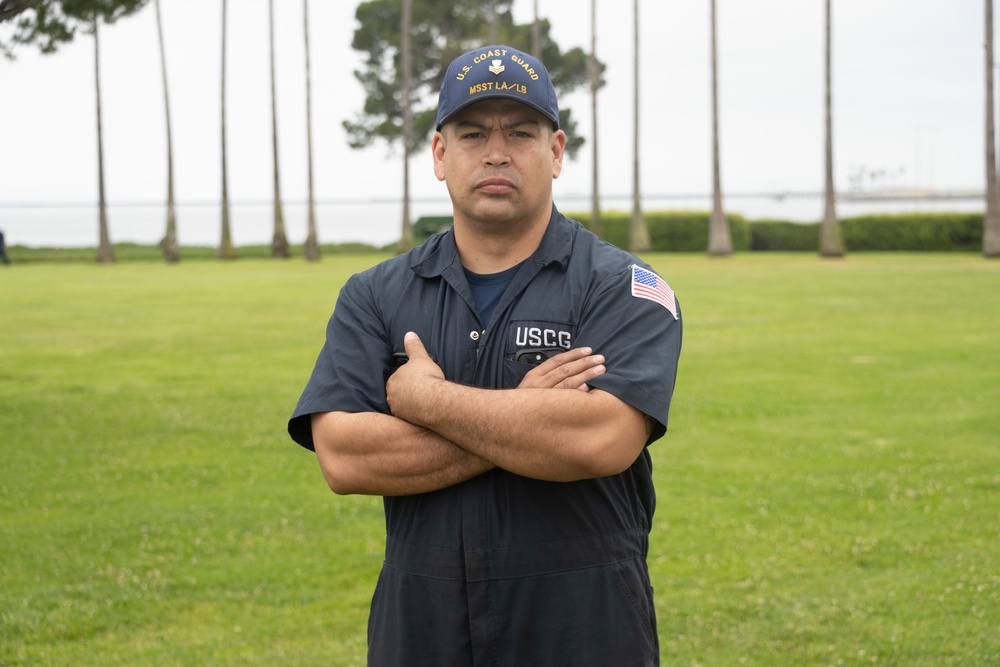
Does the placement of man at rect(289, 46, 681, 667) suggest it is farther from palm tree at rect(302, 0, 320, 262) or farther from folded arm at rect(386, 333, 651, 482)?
palm tree at rect(302, 0, 320, 262)

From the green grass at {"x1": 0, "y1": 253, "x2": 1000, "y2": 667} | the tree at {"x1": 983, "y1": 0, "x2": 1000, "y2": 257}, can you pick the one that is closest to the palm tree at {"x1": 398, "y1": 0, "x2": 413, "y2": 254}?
the tree at {"x1": 983, "y1": 0, "x2": 1000, "y2": 257}

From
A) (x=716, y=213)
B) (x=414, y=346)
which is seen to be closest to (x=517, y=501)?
(x=414, y=346)

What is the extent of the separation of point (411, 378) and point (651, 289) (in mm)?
603

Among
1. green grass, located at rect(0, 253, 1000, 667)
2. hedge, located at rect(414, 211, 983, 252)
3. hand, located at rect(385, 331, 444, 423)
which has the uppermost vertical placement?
hand, located at rect(385, 331, 444, 423)

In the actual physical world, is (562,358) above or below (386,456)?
above

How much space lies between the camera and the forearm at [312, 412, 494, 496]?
255cm

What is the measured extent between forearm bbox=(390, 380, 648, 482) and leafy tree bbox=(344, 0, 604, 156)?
155 feet

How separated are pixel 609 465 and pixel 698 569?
11.9ft

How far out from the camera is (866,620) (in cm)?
509

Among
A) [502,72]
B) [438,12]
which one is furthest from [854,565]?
[438,12]

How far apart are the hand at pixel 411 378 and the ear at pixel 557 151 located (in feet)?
1.80

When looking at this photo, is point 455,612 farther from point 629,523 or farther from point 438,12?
point 438,12

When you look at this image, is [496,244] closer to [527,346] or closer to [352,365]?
[527,346]

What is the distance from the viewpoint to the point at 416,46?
50.2m
